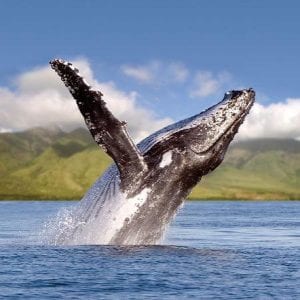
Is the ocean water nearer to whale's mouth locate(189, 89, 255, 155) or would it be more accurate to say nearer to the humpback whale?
the humpback whale

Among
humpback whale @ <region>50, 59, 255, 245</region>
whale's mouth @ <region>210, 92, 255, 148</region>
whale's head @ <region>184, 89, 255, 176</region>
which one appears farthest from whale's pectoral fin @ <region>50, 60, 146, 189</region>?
whale's mouth @ <region>210, 92, 255, 148</region>

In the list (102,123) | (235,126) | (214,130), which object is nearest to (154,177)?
(214,130)

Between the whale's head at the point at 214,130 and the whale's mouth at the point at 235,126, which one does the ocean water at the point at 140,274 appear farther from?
the whale's mouth at the point at 235,126

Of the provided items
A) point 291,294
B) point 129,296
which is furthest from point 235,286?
point 129,296

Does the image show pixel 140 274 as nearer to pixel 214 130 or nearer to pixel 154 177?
pixel 154 177

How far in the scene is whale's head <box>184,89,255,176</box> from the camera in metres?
14.8

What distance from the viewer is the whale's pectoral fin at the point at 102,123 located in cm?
1346

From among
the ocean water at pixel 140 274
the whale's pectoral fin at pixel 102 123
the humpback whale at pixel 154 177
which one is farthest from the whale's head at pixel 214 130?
the ocean water at pixel 140 274

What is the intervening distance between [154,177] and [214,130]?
5.11 feet

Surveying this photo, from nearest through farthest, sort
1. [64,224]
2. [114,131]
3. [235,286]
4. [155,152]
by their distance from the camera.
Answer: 1. [235,286]
2. [114,131]
3. [155,152]
4. [64,224]

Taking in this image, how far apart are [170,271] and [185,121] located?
10.3ft

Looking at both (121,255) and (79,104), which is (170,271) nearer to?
(121,255)

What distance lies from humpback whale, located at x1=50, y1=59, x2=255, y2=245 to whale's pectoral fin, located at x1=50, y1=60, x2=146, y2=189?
0.02m

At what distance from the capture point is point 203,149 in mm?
14742
